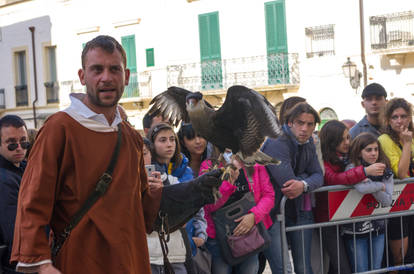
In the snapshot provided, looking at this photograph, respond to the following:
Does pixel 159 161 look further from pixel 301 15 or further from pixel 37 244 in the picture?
pixel 301 15

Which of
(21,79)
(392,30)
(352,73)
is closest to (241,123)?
(392,30)

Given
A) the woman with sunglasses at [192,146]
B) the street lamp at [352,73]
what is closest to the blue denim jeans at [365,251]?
the woman with sunglasses at [192,146]

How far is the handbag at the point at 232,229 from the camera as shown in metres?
4.71

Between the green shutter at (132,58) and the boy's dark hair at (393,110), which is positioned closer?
the boy's dark hair at (393,110)

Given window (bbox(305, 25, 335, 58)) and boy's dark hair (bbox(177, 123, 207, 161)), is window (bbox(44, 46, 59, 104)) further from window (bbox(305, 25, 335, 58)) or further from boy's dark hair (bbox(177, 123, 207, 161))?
boy's dark hair (bbox(177, 123, 207, 161))

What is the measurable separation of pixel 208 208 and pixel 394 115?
203 cm

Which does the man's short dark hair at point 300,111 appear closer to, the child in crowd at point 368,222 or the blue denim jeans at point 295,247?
the child in crowd at point 368,222

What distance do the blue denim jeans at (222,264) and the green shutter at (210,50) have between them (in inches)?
660

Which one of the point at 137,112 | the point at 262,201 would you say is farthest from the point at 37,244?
the point at 137,112

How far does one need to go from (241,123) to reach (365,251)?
7.52 feet

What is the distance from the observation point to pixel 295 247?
16.5 ft

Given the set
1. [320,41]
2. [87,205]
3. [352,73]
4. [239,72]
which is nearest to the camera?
[87,205]

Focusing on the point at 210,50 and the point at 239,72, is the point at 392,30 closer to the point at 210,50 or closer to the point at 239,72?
the point at 239,72

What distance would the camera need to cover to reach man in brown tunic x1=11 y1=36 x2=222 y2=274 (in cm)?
238
